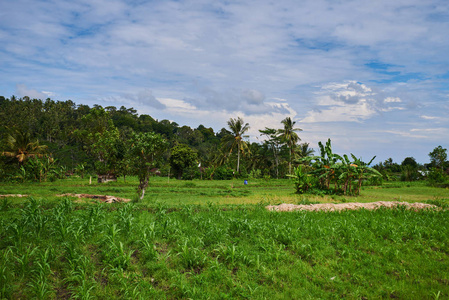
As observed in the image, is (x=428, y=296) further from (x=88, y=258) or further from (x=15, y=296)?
(x=15, y=296)

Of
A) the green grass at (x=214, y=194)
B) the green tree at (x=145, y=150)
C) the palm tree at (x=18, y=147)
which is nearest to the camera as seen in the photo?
the green tree at (x=145, y=150)

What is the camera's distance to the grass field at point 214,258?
17.9ft

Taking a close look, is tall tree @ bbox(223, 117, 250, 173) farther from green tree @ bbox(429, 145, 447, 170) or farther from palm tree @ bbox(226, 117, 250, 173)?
green tree @ bbox(429, 145, 447, 170)

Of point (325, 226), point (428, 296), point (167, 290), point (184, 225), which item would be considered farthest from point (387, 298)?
point (184, 225)

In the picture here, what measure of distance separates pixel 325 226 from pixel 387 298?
285 centimetres

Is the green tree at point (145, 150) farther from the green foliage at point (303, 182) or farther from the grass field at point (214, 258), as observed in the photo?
the green foliage at point (303, 182)

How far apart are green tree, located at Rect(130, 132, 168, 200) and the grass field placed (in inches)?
211

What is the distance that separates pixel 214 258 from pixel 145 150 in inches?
331

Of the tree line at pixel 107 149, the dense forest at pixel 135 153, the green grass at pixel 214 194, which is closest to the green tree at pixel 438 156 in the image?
the dense forest at pixel 135 153

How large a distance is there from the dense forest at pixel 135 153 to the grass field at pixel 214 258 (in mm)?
6866

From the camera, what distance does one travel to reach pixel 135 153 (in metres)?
14.0


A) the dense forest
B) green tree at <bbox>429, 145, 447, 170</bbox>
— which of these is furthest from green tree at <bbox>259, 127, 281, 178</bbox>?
green tree at <bbox>429, 145, 447, 170</bbox>

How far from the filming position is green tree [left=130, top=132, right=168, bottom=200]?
44.8ft

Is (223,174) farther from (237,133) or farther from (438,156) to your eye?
(438,156)
